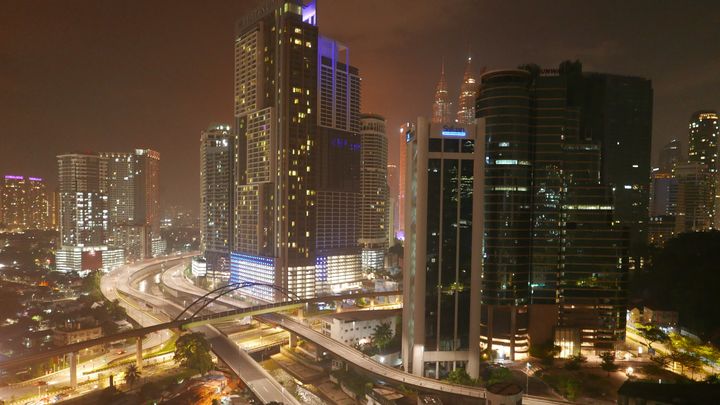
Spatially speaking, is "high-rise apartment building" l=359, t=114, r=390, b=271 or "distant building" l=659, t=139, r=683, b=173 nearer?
"high-rise apartment building" l=359, t=114, r=390, b=271

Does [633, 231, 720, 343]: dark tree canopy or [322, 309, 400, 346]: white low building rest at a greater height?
[633, 231, 720, 343]: dark tree canopy

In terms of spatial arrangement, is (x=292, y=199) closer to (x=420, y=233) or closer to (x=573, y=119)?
(x=420, y=233)

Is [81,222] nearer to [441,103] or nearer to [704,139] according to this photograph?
[441,103]

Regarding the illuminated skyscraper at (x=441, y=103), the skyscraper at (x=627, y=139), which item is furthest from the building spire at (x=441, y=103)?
the skyscraper at (x=627, y=139)

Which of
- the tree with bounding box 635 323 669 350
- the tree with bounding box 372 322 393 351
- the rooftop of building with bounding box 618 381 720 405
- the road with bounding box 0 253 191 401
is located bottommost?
the road with bounding box 0 253 191 401

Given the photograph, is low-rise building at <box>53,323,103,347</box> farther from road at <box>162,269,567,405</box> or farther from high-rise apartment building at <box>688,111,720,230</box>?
high-rise apartment building at <box>688,111,720,230</box>

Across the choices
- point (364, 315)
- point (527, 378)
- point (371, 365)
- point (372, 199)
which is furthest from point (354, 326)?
point (372, 199)

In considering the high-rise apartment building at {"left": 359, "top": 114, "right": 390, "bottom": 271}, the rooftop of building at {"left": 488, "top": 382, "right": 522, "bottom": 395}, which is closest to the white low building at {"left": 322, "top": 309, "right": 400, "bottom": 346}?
the rooftop of building at {"left": 488, "top": 382, "right": 522, "bottom": 395}
